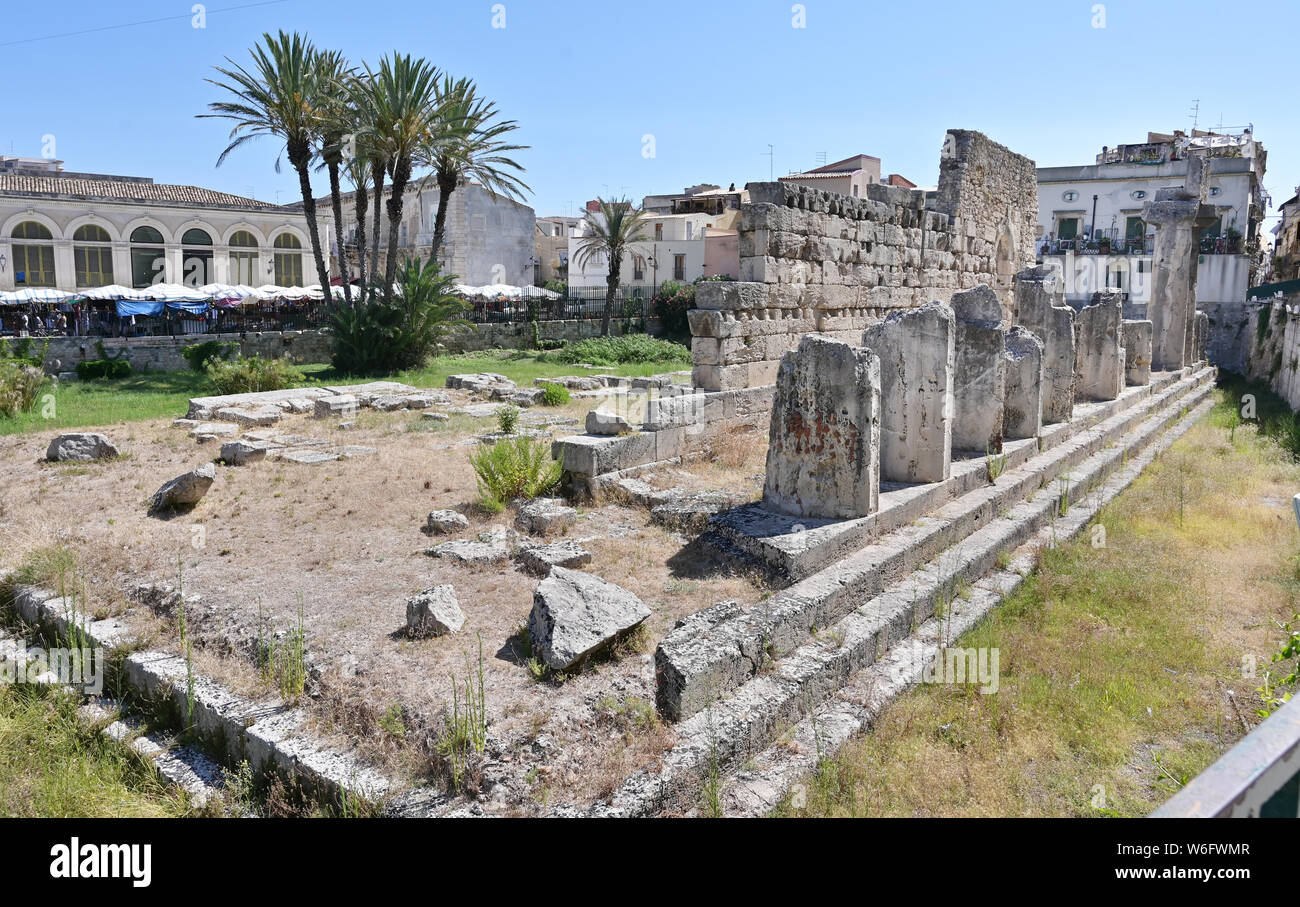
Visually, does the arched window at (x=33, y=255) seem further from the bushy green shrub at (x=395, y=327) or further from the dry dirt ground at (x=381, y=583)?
the dry dirt ground at (x=381, y=583)

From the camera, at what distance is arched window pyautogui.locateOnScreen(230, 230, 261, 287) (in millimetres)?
37125

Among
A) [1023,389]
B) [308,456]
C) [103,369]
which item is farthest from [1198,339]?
[103,369]

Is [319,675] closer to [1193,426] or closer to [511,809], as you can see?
[511,809]

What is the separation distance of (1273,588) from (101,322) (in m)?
26.9

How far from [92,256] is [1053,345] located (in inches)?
1407

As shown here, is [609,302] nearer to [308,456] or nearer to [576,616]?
[308,456]

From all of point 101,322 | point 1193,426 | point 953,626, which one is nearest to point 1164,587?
point 953,626

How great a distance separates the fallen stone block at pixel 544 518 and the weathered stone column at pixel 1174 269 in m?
15.5

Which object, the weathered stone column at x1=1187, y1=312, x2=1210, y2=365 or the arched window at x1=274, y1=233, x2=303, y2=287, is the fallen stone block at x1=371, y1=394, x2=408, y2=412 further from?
the arched window at x1=274, y1=233, x2=303, y2=287

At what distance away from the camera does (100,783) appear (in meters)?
4.28

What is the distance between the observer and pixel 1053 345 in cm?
1094

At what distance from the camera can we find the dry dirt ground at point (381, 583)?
161 inches

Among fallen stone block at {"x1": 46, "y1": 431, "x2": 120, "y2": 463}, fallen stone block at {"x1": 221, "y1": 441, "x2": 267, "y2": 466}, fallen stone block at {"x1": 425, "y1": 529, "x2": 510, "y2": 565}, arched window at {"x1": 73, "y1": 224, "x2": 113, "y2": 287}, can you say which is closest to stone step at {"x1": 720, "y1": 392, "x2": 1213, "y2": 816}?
fallen stone block at {"x1": 425, "y1": 529, "x2": 510, "y2": 565}

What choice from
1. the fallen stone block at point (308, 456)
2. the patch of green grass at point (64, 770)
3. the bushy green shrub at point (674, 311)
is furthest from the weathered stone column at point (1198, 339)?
the patch of green grass at point (64, 770)
